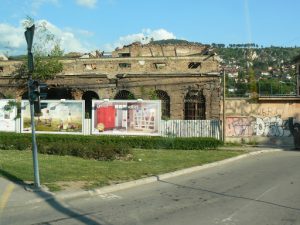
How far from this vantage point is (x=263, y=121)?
3803cm

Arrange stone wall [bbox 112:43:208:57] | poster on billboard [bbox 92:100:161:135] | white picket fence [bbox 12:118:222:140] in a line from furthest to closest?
stone wall [bbox 112:43:208:57]
white picket fence [bbox 12:118:222:140]
poster on billboard [bbox 92:100:161:135]

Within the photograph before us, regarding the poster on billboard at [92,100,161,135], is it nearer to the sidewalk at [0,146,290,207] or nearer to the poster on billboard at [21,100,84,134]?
the poster on billboard at [21,100,84,134]

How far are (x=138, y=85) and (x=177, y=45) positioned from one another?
34.7 ft

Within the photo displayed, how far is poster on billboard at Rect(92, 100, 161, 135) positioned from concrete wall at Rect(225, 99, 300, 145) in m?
7.41

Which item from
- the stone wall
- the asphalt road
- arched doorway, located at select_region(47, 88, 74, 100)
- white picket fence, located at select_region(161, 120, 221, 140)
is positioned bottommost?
the asphalt road

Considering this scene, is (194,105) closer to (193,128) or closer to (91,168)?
(193,128)

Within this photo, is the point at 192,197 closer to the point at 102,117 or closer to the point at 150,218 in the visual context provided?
the point at 150,218

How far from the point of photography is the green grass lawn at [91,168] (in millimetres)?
15477

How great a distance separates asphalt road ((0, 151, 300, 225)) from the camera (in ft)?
33.0

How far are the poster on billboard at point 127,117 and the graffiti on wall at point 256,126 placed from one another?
7.46 metres

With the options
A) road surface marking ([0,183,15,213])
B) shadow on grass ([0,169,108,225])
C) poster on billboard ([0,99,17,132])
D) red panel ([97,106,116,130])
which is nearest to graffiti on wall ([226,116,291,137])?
red panel ([97,106,116,130])

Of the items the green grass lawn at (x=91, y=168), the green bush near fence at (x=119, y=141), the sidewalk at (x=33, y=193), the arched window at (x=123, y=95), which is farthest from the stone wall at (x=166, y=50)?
the sidewalk at (x=33, y=193)

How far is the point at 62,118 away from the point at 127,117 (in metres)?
4.38

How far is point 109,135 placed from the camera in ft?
106
